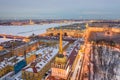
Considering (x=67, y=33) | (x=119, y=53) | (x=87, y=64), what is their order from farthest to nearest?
(x=67, y=33), (x=119, y=53), (x=87, y=64)

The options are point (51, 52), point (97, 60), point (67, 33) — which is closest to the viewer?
point (97, 60)

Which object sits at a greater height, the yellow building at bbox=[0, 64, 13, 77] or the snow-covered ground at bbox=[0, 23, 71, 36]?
the yellow building at bbox=[0, 64, 13, 77]

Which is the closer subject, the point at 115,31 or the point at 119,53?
the point at 119,53

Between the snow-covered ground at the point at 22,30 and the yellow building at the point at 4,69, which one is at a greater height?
the yellow building at the point at 4,69

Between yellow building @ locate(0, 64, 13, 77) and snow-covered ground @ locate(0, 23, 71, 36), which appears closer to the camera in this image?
yellow building @ locate(0, 64, 13, 77)

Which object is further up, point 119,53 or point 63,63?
point 63,63

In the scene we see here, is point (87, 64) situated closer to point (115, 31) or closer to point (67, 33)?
point (67, 33)

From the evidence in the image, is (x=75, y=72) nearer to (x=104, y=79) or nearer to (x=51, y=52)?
(x=104, y=79)

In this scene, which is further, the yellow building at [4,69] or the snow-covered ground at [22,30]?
the snow-covered ground at [22,30]

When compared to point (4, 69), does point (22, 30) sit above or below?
below

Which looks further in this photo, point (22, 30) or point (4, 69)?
point (22, 30)

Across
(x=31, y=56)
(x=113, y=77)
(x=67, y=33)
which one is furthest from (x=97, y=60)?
(x=67, y=33)
